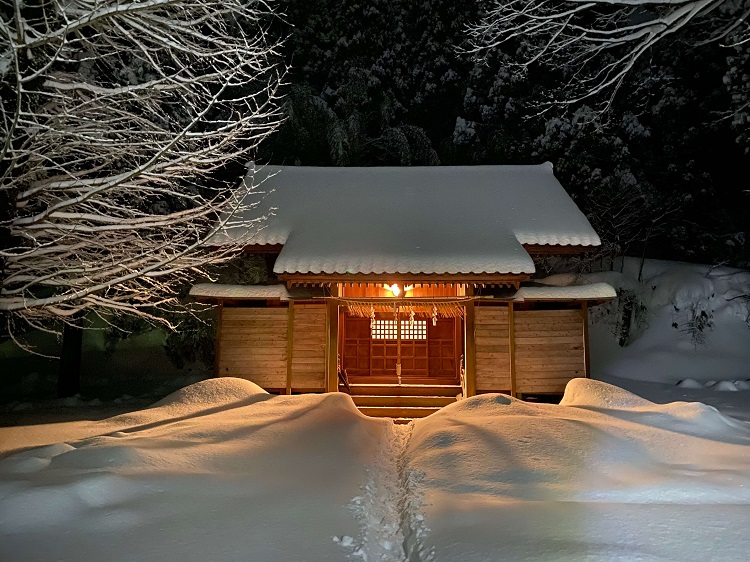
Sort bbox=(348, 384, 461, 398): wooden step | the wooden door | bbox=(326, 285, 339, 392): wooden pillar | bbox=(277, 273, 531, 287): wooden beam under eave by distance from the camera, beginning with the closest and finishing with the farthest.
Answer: bbox=(277, 273, 531, 287): wooden beam under eave, bbox=(326, 285, 339, 392): wooden pillar, bbox=(348, 384, 461, 398): wooden step, the wooden door

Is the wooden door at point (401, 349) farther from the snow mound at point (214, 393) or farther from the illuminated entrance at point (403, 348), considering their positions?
the snow mound at point (214, 393)

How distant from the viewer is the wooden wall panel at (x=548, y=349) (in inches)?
408

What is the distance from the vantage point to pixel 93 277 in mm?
5617

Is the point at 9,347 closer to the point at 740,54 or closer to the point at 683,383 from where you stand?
the point at 683,383

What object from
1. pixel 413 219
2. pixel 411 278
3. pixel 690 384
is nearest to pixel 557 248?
pixel 413 219

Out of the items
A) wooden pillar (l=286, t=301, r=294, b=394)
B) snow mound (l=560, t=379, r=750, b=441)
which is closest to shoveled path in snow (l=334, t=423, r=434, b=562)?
snow mound (l=560, t=379, r=750, b=441)

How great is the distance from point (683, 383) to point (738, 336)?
4221 millimetres

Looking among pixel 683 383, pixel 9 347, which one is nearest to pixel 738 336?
pixel 683 383

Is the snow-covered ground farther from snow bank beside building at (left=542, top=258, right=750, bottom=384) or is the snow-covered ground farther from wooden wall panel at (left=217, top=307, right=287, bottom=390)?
snow bank beside building at (left=542, top=258, right=750, bottom=384)

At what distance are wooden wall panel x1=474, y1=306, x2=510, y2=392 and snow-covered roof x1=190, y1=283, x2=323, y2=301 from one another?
→ 3.20 meters

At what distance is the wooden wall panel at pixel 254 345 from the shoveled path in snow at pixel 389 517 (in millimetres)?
4461

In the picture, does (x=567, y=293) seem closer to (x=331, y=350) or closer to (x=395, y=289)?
(x=395, y=289)

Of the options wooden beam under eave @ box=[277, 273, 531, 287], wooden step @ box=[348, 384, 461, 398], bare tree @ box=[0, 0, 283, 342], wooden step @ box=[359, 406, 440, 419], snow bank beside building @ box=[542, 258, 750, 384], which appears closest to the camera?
bare tree @ box=[0, 0, 283, 342]

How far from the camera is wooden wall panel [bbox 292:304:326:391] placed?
34.0 feet
